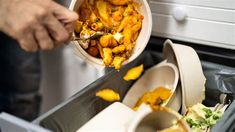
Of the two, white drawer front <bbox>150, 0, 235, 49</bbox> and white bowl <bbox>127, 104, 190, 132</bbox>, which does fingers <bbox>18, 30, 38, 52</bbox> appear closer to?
white bowl <bbox>127, 104, 190, 132</bbox>

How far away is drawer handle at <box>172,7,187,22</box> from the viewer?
0.77 meters

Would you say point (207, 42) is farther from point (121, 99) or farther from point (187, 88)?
point (121, 99)

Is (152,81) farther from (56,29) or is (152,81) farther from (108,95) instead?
(56,29)

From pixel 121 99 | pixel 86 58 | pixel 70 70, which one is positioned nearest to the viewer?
pixel 86 58

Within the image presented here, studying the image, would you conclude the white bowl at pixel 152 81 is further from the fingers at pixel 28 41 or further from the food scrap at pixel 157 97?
the fingers at pixel 28 41

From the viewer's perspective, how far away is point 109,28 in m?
0.72

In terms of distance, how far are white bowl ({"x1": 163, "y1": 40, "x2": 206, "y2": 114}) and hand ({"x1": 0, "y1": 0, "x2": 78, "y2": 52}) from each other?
0.28 m

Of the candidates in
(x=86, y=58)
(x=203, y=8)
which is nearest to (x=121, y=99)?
(x=86, y=58)

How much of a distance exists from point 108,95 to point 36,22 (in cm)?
25

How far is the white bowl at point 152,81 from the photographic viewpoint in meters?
0.79

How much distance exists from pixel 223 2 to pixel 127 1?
204 mm

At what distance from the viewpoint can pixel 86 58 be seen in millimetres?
698

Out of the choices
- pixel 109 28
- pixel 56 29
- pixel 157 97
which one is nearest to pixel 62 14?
pixel 56 29

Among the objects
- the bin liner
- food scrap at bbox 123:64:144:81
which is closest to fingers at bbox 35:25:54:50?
the bin liner
